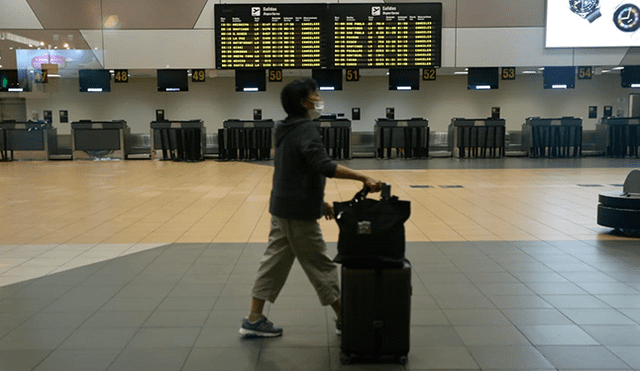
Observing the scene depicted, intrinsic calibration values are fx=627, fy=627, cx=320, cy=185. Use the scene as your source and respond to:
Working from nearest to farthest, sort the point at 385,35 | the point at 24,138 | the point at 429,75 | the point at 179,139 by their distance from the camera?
the point at 385,35, the point at 429,75, the point at 179,139, the point at 24,138

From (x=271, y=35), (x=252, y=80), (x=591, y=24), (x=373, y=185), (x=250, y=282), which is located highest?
(x=591, y=24)

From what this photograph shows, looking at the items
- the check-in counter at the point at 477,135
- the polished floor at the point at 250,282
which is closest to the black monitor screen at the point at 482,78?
the check-in counter at the point at 477,135

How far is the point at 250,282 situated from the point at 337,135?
49.4 ft

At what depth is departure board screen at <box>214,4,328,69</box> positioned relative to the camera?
51.2 ft

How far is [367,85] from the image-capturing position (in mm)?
21453

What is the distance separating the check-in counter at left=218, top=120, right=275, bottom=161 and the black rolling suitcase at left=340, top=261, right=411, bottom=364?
16.4 meters

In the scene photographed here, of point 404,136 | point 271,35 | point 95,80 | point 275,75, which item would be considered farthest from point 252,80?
point 404,136

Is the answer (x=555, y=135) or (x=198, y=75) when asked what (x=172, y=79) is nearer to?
(x=198, y=75)

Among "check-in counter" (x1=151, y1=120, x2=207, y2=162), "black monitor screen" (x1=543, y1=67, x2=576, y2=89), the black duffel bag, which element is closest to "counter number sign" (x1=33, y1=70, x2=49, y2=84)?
"check-in counter" (x1=151, y1=120, x2=207, y2=162)

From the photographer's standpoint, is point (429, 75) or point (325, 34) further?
point (429, 75)

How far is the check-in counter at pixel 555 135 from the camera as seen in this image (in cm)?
1994

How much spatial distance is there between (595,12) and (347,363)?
51.3 feet

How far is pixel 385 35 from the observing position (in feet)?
51.9

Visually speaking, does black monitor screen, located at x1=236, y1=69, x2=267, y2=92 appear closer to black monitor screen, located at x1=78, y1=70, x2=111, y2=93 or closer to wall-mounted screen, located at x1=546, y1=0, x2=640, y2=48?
black monitor screen, located at x1=78, y1=70, x2=111, y2=93
